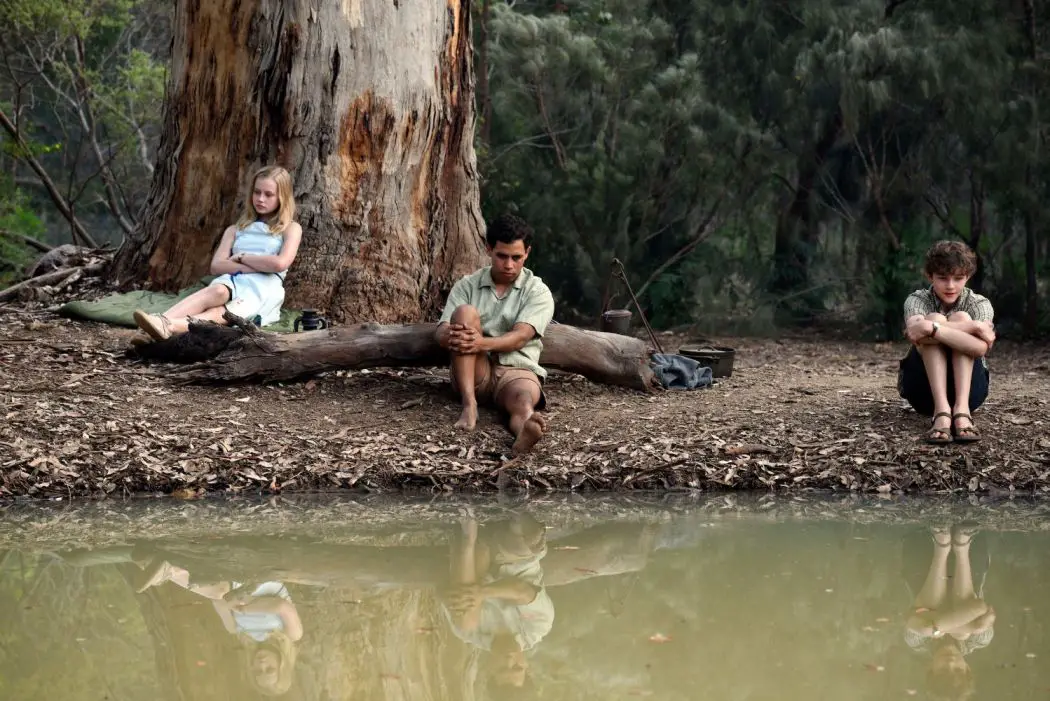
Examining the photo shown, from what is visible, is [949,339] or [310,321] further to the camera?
[310,321]

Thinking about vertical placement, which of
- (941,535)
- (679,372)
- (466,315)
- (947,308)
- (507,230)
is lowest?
(941,535)

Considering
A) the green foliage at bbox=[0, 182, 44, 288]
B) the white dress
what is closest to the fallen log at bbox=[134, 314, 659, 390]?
the white dress

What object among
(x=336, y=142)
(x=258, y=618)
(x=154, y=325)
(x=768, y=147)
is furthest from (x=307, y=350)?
(x=768, y=147)

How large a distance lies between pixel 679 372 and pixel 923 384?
1725 millimetres

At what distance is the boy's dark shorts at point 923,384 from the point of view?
6504 millimetres

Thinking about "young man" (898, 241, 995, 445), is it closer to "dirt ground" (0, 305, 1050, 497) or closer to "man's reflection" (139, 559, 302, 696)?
"dirt ground" (0, 305, 1050, 497)

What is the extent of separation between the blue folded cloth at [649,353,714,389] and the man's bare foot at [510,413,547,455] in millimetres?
1659

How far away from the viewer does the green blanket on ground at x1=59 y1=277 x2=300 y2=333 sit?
8398mm

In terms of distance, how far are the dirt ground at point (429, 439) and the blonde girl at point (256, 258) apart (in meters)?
0.58

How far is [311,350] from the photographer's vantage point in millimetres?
7129

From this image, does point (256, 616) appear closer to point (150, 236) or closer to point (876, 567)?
point (876, 567)

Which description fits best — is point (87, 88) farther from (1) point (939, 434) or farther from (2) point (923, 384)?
(1) point (939, 434)

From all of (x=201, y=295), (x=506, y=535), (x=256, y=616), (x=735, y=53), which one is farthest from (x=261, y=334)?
(x=735, y=53)

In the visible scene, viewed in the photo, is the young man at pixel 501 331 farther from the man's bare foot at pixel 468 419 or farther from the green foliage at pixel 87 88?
the green foliage at pixel 87 88
